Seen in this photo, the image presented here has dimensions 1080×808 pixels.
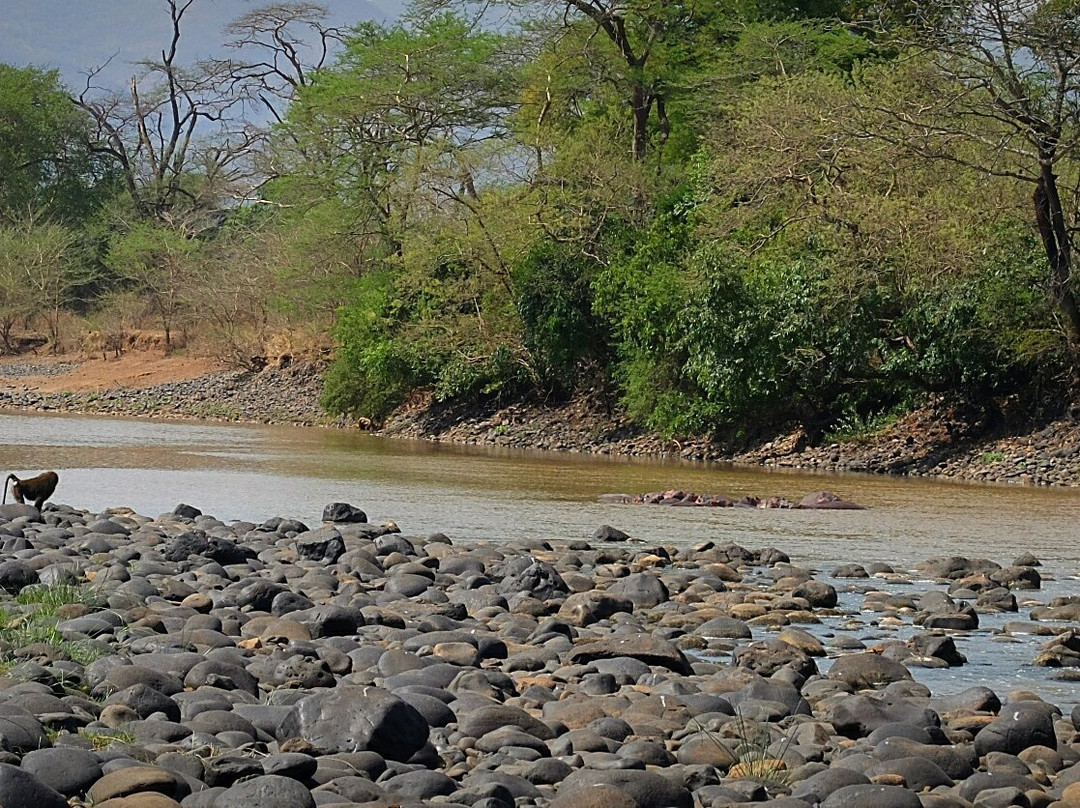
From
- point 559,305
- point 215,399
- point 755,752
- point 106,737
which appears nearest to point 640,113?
point 559,305

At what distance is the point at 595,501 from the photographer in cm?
1523

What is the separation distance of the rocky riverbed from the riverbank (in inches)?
436

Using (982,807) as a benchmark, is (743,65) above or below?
above

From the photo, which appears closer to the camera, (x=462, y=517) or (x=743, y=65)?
(x=462, y=517)

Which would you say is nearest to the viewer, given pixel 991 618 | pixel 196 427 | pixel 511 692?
pixel 511 692

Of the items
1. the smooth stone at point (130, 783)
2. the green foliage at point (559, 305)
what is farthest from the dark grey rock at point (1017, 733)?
the green foliage at point (559, 305)

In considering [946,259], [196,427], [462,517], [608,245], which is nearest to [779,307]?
[946,259]

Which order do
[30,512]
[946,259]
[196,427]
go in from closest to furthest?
[30,512] < [946,259] < [196,427]

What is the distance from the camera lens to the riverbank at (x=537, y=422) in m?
20.0

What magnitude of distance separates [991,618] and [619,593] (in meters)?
2.01

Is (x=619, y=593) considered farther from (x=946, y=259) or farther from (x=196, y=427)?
(x=196, y=427)

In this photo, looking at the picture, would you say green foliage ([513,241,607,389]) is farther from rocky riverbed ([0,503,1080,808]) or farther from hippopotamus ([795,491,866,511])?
rocky riverbed ([0,503,1080,808])

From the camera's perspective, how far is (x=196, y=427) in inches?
1238

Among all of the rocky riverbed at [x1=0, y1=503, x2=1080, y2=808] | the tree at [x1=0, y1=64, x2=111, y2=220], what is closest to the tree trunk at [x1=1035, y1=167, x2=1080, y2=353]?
the rocky riverbed at [x1=0, y1=503, x2=1080, y2=808]
